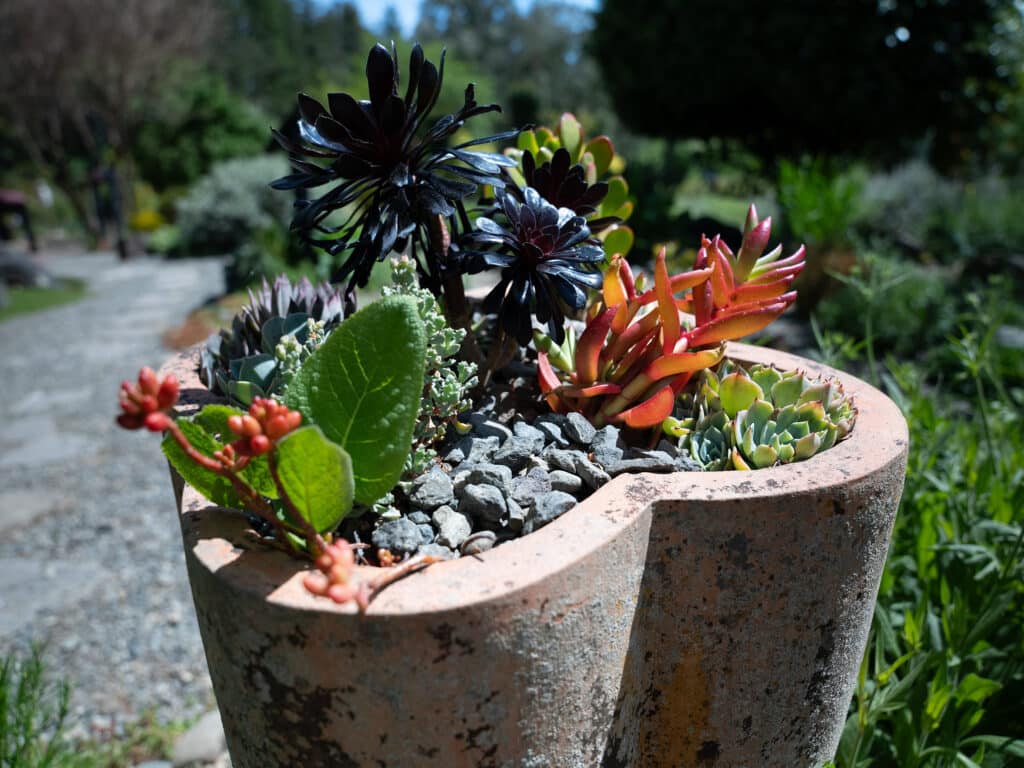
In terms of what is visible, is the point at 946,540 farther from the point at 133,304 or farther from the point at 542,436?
the point at 133,304

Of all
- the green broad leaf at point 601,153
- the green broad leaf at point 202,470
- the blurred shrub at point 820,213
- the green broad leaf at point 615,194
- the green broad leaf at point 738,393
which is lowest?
the blurred shrub at point 820,213

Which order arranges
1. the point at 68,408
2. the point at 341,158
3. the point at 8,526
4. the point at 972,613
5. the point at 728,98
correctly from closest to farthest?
the point at 341,158 < the point at 972,613 < the point at 8,526 < the point at 68,408 < the point at 728,98

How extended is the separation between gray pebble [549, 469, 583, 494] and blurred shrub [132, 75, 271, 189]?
2151cm

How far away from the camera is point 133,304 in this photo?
28.9ft

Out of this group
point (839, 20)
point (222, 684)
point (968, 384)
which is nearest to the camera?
point (222, 684)

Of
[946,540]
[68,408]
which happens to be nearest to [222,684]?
[946,540]

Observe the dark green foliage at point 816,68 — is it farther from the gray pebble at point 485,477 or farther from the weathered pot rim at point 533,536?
the gray pebble at point 485,477

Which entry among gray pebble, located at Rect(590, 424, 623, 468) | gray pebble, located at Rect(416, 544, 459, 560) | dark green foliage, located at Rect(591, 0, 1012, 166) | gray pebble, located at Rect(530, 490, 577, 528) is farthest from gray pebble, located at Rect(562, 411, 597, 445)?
dark green foliage, located at Rect(591, 0, 1012, 166)

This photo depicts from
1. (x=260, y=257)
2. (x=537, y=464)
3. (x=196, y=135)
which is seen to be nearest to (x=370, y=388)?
(x=537, y=464)

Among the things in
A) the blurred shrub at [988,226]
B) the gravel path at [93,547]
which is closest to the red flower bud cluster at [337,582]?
the gravel path at [93,547]

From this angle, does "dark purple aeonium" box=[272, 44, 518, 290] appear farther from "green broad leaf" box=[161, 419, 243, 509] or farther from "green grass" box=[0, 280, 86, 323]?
"green grass" box=[0, 280, 86, 323]

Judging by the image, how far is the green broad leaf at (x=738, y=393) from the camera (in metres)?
1.40

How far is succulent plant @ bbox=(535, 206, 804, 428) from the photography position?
1.42 meters

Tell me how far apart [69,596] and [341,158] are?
2583 mm
